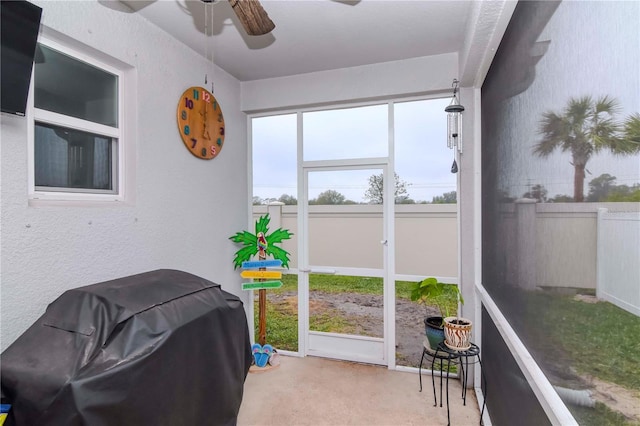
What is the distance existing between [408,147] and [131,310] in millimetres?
2498

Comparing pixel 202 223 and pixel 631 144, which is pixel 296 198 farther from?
pixel 631 144

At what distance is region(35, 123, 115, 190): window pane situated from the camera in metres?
1.71

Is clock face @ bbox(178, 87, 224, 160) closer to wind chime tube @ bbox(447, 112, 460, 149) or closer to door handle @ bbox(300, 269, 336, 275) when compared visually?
door handle @ bbox(300, 269, 336, 275)

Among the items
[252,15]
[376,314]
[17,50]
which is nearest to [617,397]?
[252,15]

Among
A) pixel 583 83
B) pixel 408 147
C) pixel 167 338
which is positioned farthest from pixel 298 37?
pixel 167 338

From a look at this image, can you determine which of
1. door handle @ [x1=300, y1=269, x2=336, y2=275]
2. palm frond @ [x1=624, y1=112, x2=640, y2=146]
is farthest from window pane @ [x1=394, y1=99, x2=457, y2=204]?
palm frond @ [x1=624, y1=112, x2=640, y2=146]

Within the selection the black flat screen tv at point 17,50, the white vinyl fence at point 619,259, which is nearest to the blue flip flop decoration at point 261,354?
the black flat screen tv at point 17,50

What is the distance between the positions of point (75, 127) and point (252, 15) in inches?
49.6

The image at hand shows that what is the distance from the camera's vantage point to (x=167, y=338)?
1.40 meters

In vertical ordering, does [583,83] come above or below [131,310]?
above

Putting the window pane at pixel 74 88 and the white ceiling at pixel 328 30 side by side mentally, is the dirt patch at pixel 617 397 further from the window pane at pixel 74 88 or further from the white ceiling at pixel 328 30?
the window pane at pixel 74 88

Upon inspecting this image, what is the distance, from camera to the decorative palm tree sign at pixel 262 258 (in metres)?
3.02

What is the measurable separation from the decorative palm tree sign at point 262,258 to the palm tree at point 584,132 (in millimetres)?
2316

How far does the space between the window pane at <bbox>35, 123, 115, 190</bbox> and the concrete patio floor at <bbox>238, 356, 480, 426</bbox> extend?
187 centimetres
